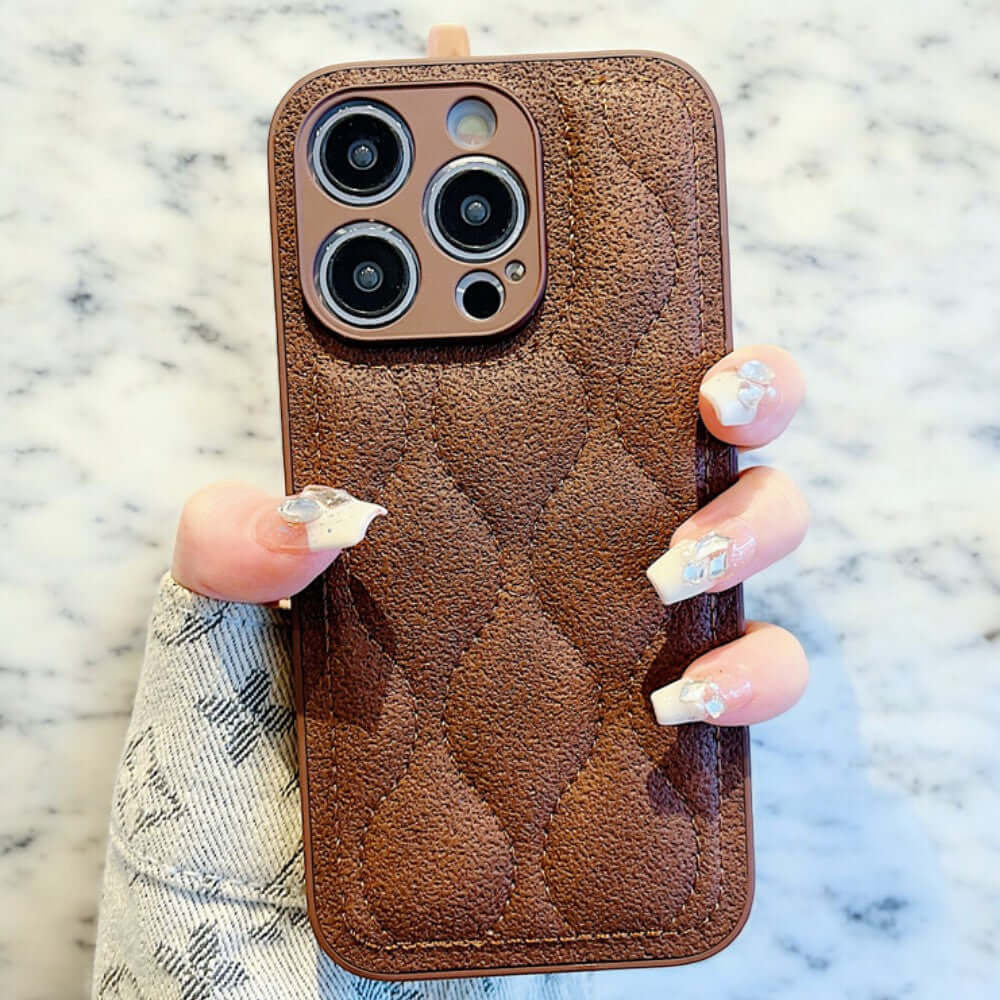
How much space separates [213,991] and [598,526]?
177 mm

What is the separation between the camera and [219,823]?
0.32 metres

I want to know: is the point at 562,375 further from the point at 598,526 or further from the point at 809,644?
the point at 809,644

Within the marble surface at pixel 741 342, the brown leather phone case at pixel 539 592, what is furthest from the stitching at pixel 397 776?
the marble surface at pixel 741 342

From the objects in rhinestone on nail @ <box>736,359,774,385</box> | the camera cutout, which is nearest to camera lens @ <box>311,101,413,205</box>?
the camera cutout

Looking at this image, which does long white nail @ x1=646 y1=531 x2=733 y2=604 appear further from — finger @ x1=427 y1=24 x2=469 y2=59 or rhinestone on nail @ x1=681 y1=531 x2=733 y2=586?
finger @ x1=427 y1=24 x2=469 y2=59

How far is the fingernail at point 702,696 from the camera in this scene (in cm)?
29

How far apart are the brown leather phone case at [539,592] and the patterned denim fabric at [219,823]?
28 millimetres

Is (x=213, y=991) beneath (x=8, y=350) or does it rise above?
beneath

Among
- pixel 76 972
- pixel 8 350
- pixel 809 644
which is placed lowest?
pixel 76 972

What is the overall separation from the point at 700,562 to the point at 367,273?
0.12 metres

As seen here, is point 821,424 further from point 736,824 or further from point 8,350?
point 8,350

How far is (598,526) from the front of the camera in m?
0.29

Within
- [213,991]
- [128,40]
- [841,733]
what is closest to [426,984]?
[213,991]

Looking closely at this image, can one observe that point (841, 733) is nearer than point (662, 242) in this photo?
No
